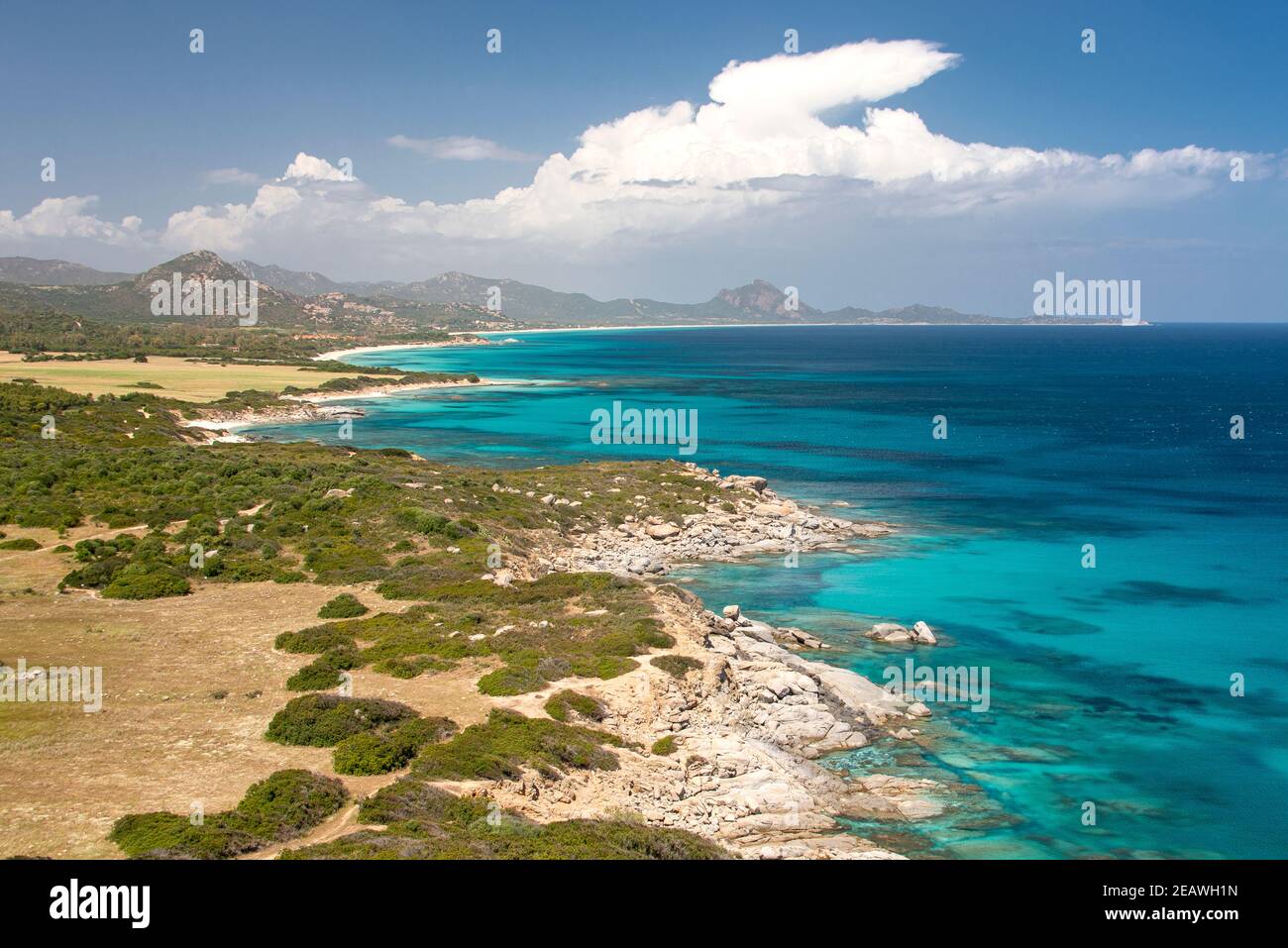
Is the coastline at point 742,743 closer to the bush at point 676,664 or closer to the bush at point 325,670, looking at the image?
the bush at point 676,664

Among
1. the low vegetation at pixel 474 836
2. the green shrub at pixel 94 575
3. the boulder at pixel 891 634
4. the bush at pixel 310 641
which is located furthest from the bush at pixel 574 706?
the green shrub at pixel 94 575

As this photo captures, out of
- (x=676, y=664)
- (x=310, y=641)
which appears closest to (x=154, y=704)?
(x=310, y=641)

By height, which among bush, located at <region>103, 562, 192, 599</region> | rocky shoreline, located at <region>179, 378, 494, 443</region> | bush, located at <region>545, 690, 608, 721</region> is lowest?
bush, located at <region>545, 690, 608, 721</region>

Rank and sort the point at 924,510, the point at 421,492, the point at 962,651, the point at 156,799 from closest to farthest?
the point at 156,799
the point at 962,651
the point at 421,492
the point at 924,510

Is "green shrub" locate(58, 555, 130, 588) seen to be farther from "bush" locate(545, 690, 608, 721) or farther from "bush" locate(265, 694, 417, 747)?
"bush" locate(545, 690, 608, 721)

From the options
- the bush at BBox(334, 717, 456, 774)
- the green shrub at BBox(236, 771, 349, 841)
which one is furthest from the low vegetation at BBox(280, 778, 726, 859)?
the bush at BBox(334, 717, 456, 774)

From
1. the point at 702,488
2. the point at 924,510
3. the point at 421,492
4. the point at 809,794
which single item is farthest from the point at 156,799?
the point at 924,510
